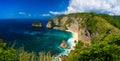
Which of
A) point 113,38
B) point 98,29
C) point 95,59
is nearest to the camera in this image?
point 95,59

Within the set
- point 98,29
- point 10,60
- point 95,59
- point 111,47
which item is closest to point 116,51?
point 111,47

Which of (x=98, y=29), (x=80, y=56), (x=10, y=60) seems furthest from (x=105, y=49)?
(x=98, y=29)

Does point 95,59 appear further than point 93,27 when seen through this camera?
No

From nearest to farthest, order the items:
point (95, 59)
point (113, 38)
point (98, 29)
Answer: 1. point (95, 59)
2. point (113, 38)
3. point (98, 29)

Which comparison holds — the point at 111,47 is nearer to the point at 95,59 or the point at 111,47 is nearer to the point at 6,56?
the point at 95,59

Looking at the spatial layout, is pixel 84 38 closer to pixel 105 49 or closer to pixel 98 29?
pixel 98 29

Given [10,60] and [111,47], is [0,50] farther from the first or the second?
[111,47]

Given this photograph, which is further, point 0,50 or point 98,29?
point 98,29
